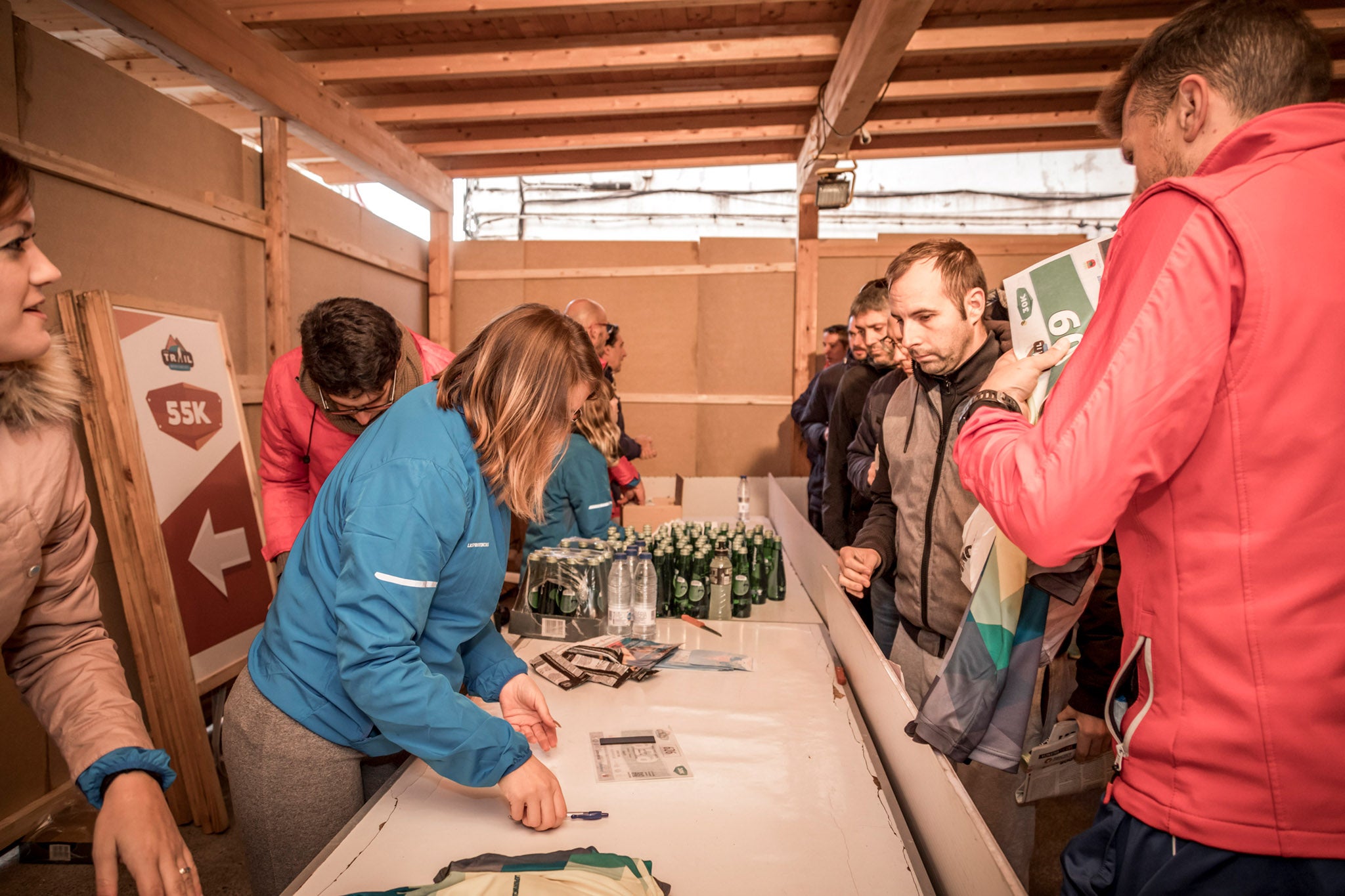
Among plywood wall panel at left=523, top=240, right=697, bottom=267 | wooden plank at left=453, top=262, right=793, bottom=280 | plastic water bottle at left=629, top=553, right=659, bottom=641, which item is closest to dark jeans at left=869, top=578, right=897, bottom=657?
plastic water bottle at left=629, top=553, right=659, bottom=641

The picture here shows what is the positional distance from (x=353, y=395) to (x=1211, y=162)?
6.59 feet

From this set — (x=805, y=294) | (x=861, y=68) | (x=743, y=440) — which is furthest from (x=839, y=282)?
(x=861, y=68)

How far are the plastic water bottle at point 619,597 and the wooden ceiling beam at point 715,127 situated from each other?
3872mm

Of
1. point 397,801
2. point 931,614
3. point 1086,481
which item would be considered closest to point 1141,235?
point 1086,481

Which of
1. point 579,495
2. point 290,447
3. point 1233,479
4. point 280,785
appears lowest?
point 280,785

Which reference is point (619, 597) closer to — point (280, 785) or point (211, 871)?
point (280, 785)

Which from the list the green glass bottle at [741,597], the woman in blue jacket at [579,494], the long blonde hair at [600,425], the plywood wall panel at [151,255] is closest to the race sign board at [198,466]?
the plywood wall panel at [151,255]

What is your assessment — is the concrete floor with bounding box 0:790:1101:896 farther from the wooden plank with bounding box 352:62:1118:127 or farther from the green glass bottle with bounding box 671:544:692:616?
the wooden plank with bounding box 352:62:1118:127

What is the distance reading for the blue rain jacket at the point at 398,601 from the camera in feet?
3.70

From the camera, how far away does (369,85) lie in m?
4.61

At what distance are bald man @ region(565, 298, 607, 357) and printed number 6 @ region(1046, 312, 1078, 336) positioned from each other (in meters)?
3.10

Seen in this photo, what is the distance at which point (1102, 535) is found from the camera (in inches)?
34.0

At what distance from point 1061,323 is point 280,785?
5.49 ft

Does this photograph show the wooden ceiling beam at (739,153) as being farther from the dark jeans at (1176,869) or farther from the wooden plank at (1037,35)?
the dark jeans at (1176,869)
